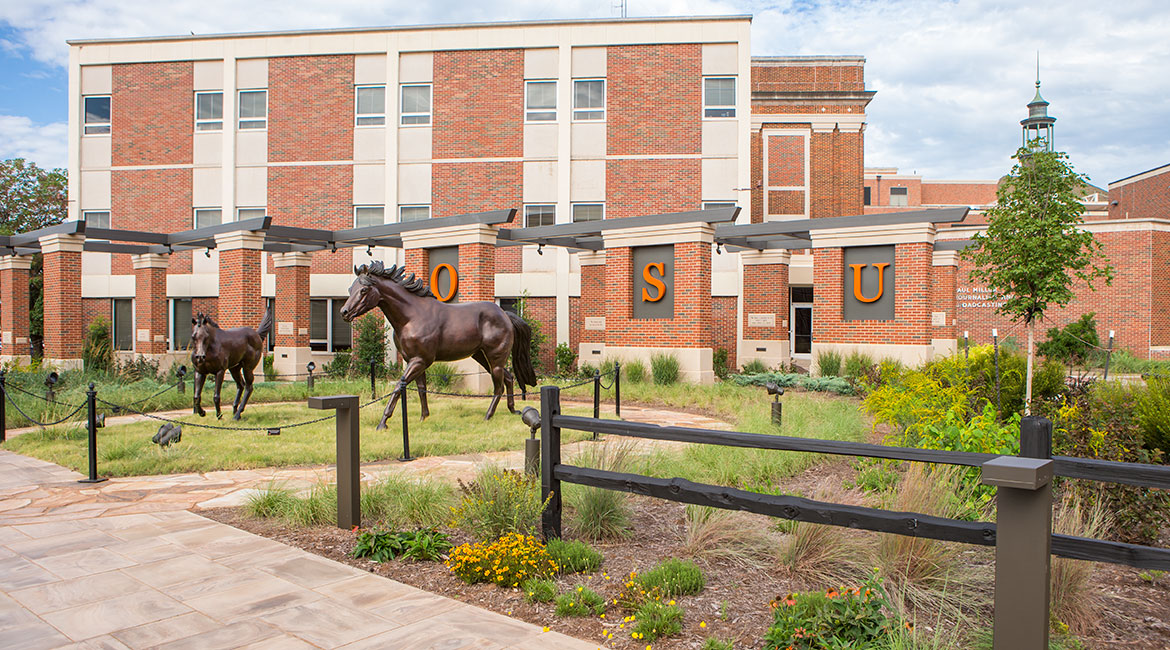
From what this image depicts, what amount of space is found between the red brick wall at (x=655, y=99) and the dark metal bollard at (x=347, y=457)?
21.8 meters

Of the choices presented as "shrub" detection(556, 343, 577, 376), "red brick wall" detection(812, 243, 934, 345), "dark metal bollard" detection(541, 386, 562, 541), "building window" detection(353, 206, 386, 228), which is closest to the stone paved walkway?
"dark metal bollard" detection(541, 386, 562, 541)

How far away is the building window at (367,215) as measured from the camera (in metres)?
27.5

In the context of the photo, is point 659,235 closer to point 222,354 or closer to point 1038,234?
point 1038,234

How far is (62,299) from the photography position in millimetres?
21203

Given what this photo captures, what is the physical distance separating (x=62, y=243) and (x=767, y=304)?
20558mm

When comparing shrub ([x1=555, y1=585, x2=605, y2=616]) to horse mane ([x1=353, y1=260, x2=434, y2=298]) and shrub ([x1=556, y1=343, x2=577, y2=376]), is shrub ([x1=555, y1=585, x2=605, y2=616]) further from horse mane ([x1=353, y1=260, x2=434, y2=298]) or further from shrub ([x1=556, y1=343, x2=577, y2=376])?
shrub ([x1=556, y1=343, x2=577, y2=376])

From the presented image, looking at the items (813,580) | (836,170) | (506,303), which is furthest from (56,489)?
(836,170)

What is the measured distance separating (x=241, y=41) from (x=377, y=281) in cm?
2182

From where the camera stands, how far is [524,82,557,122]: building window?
27.0 m

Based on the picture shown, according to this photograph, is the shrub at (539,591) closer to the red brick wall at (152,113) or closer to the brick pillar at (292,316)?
the brick pillar at (292,316)

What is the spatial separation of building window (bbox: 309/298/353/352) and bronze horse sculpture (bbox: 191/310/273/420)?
14869mm

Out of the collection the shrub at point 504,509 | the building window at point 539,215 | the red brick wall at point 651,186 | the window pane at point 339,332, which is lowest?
the shrub at point 504,509

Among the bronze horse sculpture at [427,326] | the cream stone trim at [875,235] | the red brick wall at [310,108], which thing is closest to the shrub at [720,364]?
the cream stone trim at [875,235]

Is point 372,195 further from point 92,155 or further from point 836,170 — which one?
point 836,170
